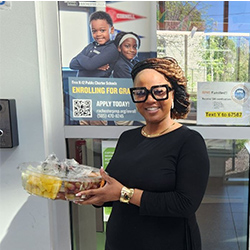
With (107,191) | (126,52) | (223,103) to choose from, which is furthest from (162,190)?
(126,52)

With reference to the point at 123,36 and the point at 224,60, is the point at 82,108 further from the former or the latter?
the point at 224,60

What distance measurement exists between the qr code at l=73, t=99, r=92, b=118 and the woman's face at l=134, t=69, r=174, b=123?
0.43 m

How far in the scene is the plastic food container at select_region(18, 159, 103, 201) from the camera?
1102mm

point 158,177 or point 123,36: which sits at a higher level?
point 123,36

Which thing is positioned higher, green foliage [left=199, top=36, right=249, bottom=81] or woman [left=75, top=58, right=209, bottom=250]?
green foliage [left=199, top=36, right=249, bottom=81]

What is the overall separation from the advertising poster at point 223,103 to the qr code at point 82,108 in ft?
1.88

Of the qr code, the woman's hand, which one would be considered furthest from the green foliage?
the woman's hand

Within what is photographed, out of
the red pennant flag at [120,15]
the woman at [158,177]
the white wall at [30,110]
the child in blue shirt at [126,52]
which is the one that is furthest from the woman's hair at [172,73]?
the white wall at [30,110]

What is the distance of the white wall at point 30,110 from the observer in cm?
141

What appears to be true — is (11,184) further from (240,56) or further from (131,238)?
(240,56)

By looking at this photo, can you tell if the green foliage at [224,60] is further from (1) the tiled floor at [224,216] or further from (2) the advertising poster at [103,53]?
(1) the tiled floor at [224,216]

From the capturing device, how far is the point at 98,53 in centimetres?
150

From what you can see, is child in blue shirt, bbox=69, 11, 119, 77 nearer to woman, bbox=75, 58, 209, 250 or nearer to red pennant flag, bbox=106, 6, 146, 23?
red pennant flag, bbox=106, 6, 146, 23

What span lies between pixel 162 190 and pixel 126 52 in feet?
2.45
